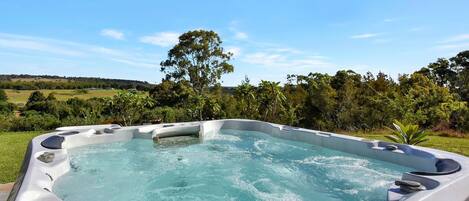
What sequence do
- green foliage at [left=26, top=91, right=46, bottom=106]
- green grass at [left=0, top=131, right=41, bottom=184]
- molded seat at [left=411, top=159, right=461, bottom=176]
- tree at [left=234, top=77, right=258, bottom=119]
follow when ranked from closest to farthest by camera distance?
molded seat at [left=411, top=159, right=461, bottom=176] < green grass at [left=0, top=131, right=41, bottom=184] < tree at [left=234, top=77, right=258, bottom=119] < green foliage at [left=26, top=91, right=46, bottom=106]

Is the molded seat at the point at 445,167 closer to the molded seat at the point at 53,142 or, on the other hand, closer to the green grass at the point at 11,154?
the molded seat at the point at 53,142

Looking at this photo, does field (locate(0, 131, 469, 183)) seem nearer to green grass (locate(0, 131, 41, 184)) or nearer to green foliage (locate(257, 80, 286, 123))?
green grass (locate(0, 131, 41, 184))

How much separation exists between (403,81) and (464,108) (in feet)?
11.2

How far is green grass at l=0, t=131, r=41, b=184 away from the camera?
180 inches

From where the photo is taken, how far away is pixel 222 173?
4555 millimetres

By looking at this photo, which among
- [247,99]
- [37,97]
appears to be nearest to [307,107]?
[247,99]

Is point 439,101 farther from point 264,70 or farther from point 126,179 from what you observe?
point 126,179

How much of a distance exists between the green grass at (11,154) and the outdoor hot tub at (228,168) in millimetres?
477

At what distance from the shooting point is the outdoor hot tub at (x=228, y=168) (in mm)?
3148

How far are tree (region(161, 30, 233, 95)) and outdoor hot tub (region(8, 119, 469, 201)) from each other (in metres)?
9.86

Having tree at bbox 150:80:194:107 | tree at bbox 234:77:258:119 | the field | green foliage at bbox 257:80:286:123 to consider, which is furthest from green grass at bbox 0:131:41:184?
tree at bbox 150:80:194:107

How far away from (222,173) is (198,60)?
41.4ft

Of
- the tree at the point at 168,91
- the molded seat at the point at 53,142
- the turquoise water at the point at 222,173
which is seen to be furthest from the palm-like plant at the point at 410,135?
the tree at the point at 168,91

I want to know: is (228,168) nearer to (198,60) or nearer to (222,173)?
(222,173)
